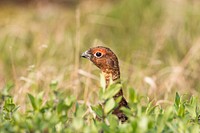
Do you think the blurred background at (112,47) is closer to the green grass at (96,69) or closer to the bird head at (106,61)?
the green grass at (96,69)

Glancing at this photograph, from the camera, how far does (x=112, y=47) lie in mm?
8766

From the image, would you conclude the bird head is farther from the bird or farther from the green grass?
the green grass

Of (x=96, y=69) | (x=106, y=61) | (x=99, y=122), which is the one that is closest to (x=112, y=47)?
(x=96, y=69)

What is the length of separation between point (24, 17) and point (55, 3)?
15.6 feet

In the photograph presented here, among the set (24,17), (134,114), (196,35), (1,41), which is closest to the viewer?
(134,114)

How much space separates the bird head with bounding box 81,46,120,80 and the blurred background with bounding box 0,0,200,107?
74 centimetres

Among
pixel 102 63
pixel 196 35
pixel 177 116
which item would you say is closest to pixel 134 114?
pixel 177 116

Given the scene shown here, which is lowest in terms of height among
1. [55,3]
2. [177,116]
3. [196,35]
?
[177,116]

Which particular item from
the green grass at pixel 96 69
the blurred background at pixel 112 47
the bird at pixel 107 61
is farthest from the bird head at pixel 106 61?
the blurred background at pixel 112 47

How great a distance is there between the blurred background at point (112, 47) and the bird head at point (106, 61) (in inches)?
29.1

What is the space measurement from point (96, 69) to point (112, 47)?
1.68m

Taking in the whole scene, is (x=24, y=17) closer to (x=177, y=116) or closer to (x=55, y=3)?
(x=55, y=3)

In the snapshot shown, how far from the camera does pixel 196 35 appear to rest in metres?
8.49

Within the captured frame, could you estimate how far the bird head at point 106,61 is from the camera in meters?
4.61
